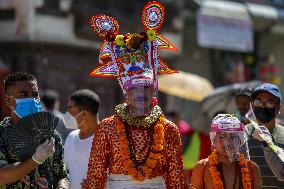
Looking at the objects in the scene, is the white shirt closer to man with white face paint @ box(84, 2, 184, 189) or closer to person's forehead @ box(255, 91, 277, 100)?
man with white face paint @ box(84, 2, 184, 189)

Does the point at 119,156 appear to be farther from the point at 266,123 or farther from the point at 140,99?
the point at 266,123

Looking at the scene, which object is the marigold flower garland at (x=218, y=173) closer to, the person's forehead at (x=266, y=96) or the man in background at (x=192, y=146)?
the person's forehead at (x=266, y=96)

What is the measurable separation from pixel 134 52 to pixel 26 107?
1.06m

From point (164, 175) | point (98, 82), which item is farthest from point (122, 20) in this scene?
point (164, 175)

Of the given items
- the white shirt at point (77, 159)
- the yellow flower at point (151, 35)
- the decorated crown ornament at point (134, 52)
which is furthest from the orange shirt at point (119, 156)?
the white shirt at point (77, 159)

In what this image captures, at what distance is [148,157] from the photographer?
19.5 feet

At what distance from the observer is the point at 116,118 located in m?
6.11

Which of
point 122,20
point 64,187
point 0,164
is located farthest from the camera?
point 122,20

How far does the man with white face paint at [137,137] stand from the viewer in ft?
19.5

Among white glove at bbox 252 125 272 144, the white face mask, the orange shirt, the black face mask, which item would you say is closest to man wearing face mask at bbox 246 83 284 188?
the black face mask

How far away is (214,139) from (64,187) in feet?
3.98

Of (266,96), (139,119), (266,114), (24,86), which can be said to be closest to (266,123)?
(266,114)

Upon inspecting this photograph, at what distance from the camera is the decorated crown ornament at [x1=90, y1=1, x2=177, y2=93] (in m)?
6.14

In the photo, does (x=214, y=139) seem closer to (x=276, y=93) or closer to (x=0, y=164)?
(x=276, y=93)
